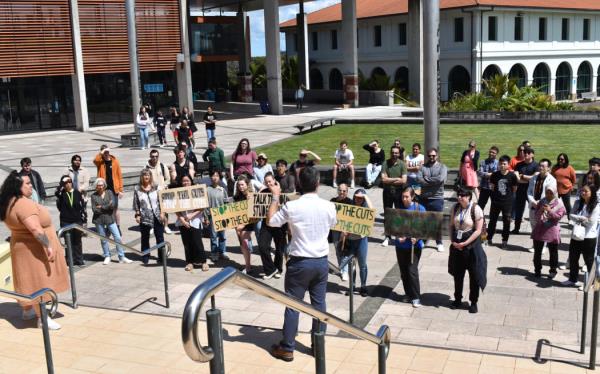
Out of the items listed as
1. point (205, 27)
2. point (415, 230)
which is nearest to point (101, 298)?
point (415, 230)

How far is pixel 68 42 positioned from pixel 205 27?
14.2 metres

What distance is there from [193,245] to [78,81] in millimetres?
27156

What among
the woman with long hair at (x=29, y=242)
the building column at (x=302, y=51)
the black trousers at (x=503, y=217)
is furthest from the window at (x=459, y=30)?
the woman with long hair at (x=29, y=242)

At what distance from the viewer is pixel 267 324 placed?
8.60 meters

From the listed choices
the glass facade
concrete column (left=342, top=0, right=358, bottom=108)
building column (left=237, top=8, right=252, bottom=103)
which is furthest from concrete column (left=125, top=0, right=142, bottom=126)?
building column (left=237, top=8, right=252, bottom=103)

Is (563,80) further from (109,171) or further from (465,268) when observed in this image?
(465,268)

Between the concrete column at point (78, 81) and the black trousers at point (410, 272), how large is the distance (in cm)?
3005

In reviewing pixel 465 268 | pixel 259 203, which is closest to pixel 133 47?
pixel 259 203

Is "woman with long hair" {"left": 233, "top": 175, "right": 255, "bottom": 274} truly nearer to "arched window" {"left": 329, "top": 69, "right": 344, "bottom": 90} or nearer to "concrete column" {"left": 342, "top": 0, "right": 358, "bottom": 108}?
"concrete column" {"left": 342, "top": 0, "right": 358, "bottom": 108}

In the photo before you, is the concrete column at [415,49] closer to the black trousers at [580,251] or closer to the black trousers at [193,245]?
the black trousers at [193,245]

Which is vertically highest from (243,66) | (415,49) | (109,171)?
(415,49)

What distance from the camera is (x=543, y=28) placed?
196 ft

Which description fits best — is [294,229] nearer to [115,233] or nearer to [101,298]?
[101,298]

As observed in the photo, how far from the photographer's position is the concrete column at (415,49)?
48250 millimetres
